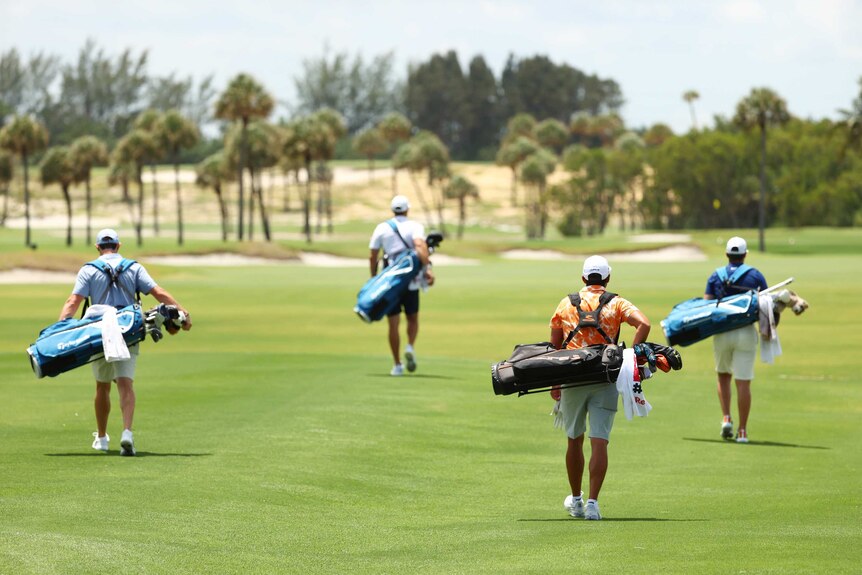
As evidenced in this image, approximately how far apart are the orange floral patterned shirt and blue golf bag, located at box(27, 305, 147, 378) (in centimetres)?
438

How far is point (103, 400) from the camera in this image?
48.4ft

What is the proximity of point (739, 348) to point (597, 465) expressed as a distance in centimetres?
562

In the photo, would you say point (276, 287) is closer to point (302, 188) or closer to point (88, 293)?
point (88, 293)

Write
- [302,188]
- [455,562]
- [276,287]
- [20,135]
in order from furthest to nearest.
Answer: [302,188]
[20,135]
[276,287]
[455,562]

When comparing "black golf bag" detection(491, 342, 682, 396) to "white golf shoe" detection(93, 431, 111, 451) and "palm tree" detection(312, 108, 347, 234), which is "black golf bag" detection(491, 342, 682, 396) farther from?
"palm tree" detection(312, 108, 347, 234)

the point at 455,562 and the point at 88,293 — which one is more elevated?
the point at 88,293

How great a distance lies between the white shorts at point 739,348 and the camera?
55.5 feet

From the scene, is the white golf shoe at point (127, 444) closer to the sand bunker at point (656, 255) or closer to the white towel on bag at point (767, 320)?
the white towel on bag at point (767, 320)

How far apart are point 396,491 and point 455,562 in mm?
3647

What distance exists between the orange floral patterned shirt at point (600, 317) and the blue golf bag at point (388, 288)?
856cm

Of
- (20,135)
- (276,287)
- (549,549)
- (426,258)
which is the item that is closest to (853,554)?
(549,549)

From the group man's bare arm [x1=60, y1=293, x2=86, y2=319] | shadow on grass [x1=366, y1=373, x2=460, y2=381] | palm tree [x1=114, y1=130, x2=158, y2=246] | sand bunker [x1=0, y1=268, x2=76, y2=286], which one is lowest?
sand bunker [x1=0, y1=268, x2=76, y2=286]

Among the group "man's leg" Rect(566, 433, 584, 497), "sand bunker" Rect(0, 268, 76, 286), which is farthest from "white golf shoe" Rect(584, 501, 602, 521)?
"sand bunker" Rect(0, 268, 76, 286)

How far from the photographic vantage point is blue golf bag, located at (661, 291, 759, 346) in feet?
54.5
